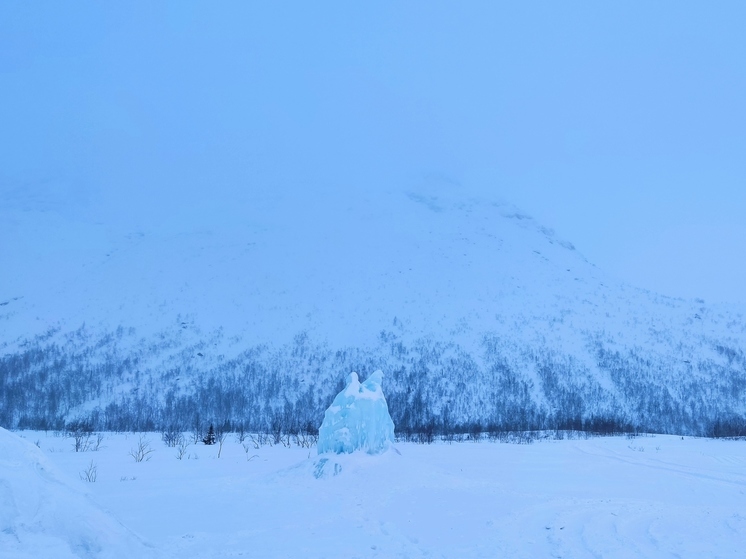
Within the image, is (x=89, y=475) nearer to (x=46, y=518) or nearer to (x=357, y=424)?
(x=357, y=424)

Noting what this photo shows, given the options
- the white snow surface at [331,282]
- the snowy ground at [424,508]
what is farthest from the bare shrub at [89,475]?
the white snow surface at [331,282]

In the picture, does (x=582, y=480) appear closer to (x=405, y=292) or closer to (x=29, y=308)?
(x=405, y=292)

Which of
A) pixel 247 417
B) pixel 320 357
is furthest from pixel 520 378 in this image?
pixel 247 417

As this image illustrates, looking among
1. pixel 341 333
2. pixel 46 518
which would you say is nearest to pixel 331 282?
pixel 341 333

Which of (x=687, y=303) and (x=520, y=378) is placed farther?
(x=687, y=303)

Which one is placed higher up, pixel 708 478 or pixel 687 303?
pixel 687 303

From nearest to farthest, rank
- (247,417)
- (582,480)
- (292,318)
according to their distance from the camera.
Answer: (582,480), (247,417), (292,318)

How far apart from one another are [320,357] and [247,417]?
13361mm

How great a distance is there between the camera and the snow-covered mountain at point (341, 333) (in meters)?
57.2

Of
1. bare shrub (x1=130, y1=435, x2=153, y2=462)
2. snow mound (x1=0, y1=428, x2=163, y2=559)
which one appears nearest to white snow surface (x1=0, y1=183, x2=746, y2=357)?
bare shrub (x1=130, y1=435, x2=153, y2=462)

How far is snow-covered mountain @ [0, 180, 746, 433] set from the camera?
5722 cm

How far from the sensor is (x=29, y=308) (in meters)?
85.1

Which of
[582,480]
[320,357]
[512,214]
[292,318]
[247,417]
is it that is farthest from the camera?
[512,214]

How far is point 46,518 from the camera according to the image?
217 inches
